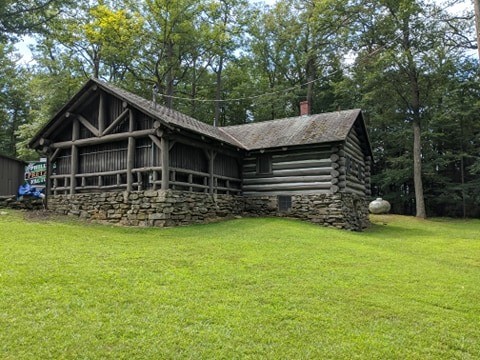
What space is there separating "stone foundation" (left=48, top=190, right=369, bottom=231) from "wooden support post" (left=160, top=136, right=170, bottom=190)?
1.29 ft

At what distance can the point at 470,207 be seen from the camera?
113 feet

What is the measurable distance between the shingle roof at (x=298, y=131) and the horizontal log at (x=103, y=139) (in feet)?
20.3

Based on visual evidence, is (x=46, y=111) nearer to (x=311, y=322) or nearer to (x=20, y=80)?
(x=20, y=80)

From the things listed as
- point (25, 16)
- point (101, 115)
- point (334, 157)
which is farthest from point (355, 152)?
point (25, 16)

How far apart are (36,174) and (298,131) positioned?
18.4m

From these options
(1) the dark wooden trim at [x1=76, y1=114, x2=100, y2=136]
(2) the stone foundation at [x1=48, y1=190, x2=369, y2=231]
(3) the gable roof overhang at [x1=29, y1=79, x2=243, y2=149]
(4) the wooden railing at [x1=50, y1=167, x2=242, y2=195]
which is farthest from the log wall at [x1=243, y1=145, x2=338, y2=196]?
(1) the dark wooden trim at [x1=76, y1=114, x2=100, y2=136]

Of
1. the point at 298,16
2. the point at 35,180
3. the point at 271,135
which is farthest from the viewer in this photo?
the point at 298,16

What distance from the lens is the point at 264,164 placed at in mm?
20516

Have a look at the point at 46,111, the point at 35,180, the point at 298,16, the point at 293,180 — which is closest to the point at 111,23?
the point at 46,111

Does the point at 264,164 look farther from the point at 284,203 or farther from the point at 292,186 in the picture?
the point at 284,203

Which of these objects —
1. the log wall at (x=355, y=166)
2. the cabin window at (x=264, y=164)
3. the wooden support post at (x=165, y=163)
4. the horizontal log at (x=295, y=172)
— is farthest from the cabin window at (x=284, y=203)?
the wooden support post at (x=165, y=163)

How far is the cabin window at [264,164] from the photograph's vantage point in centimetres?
2028

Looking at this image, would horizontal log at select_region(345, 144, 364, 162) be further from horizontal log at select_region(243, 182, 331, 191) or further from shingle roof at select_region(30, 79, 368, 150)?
horizontal log at select_region(243, 182, 331, 191)

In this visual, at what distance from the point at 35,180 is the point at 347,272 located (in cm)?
2416
